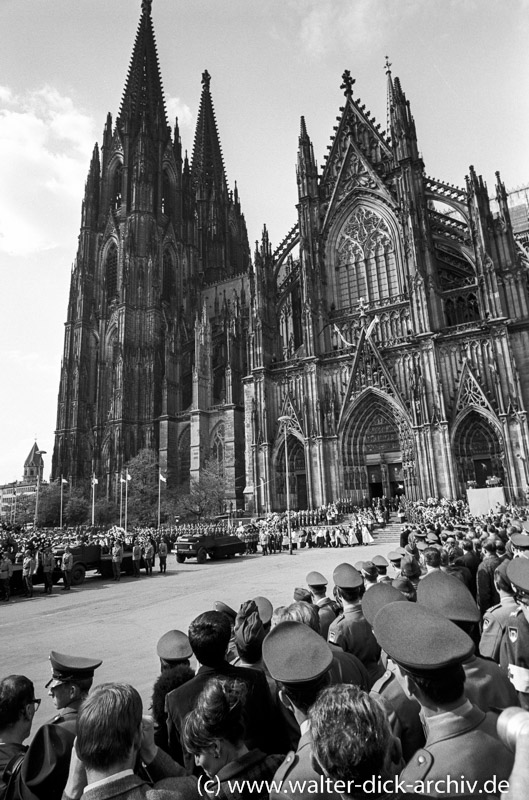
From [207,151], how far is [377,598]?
7919cm

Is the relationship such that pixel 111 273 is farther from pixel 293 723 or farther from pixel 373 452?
pixel 293 723

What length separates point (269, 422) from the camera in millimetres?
35469

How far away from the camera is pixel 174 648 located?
3.24m

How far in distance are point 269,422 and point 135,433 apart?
57.6 ft

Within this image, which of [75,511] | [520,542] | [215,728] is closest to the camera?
[215,728]

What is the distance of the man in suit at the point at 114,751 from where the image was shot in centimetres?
157

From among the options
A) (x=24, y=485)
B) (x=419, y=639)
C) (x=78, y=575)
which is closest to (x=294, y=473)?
(x=78, y=575)

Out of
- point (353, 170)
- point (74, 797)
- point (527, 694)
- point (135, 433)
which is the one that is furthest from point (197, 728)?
point (135, 433)

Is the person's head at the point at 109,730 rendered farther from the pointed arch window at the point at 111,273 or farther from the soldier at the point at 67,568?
the pointed arch window at the point at 111,273

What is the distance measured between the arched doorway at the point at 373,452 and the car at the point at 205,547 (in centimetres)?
1173

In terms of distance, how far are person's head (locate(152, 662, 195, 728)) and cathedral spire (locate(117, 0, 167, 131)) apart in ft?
214

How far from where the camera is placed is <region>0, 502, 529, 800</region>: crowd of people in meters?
1.45

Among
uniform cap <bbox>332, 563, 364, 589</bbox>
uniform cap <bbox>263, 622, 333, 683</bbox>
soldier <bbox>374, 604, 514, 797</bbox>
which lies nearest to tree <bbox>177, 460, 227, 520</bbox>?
uniform cap <bbox>332, 563, 364, 589</bbox>

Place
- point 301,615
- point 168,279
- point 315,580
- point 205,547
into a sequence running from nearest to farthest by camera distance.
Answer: point 301,615 < point 315,580 < point 205,547 < point 168,279
